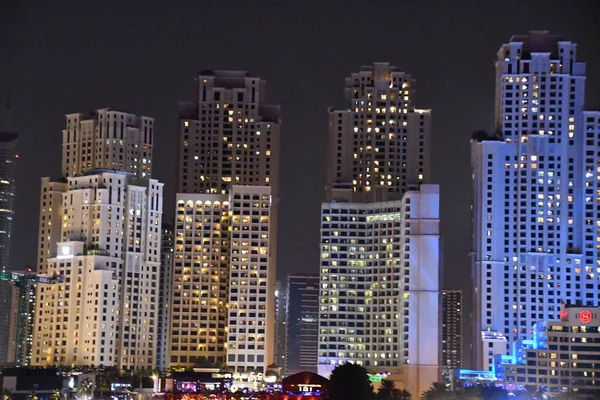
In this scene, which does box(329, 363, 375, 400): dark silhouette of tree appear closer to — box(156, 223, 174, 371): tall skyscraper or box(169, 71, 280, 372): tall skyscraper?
box(169, 71, 280, 372): tall skyscraper

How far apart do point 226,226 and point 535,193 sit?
72.0ft

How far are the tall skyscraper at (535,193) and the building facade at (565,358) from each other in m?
6.99

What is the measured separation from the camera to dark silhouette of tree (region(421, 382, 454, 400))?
77.8 meters

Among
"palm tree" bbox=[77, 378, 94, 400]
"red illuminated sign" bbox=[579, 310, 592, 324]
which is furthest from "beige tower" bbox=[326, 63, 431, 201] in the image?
"palm tree" bbox=[77, 378, 94, 400]

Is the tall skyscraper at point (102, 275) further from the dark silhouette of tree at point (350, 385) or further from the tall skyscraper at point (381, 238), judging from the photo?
the dark silhouette of tree at point (350, 385)

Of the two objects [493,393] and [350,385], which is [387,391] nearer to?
[493,393]

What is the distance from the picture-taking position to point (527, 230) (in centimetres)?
9262

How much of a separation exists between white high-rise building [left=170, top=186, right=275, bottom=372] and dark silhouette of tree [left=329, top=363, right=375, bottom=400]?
23.4 metres

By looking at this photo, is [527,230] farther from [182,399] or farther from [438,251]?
[182,399]

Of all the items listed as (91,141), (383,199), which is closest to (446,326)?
(383,199)

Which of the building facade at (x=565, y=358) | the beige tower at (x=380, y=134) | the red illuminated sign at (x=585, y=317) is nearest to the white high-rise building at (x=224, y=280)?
the beige tower at (x=380, y=134)

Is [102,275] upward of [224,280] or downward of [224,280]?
downward

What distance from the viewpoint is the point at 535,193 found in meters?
93.4

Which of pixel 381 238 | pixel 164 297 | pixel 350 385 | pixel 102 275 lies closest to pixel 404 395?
pixel 350 385
